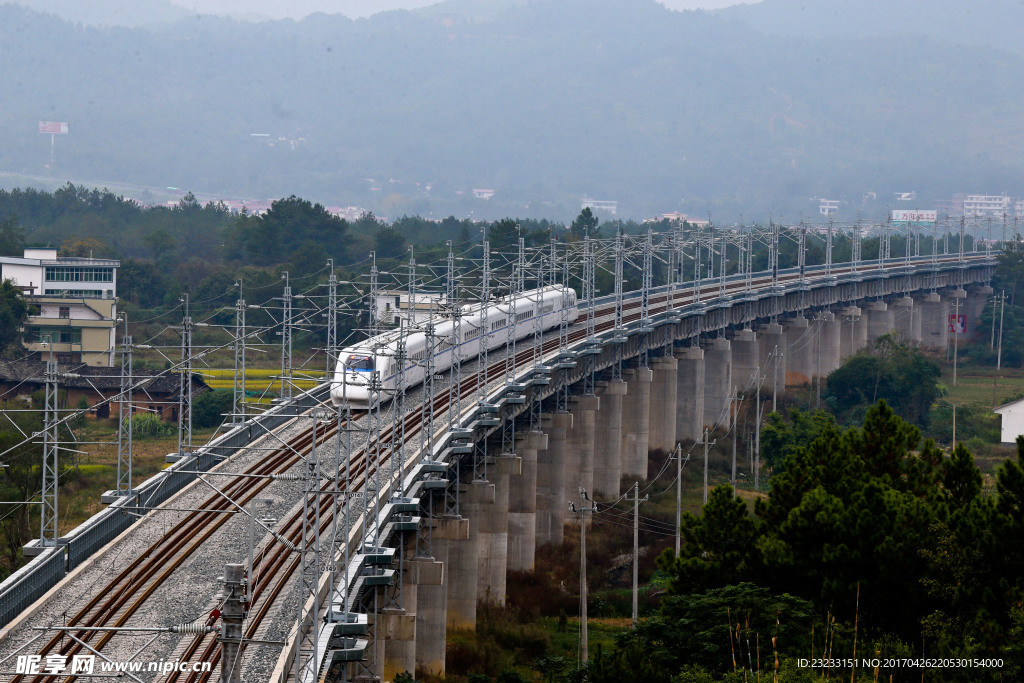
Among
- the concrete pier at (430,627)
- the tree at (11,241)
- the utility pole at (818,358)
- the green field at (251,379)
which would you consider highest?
the tree at (11,241)

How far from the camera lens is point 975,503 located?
1672 inches

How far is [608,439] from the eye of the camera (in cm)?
9925

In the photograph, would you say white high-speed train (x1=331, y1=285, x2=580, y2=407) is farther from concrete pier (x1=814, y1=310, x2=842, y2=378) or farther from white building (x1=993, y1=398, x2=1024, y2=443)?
concrete pier (x1=814, y1=310, x2=842, y2=378)

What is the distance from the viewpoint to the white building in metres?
114

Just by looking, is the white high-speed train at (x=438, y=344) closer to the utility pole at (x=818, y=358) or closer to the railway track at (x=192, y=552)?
the railway track at (x=192, y=552)

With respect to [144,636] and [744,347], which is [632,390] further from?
[144,636]

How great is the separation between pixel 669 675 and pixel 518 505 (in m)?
36.7

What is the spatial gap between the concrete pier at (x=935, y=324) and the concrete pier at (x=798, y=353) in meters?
43.1

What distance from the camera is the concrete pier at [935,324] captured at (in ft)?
604

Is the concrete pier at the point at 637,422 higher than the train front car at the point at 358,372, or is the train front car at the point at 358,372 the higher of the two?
the train front car at the point at 358,372

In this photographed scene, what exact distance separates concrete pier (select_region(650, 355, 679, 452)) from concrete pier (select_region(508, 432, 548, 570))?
3328cm

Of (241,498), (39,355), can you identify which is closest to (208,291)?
(39,355)

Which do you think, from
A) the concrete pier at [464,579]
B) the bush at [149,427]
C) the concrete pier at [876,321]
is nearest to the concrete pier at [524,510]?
the concrete pier at [464,579]

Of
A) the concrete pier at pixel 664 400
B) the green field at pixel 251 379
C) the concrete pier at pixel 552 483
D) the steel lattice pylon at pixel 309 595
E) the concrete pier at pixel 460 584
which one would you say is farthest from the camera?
the green field at pixel 251 379
